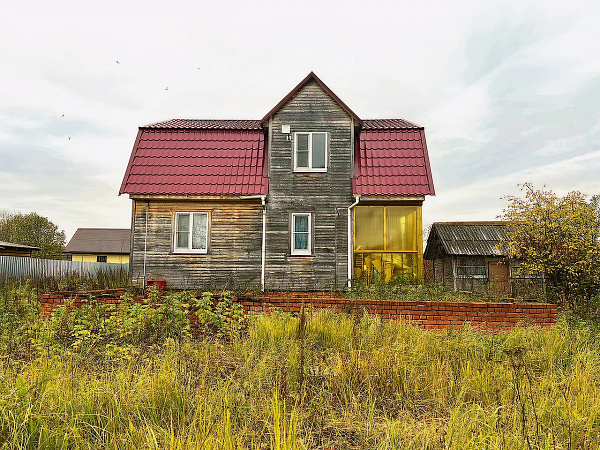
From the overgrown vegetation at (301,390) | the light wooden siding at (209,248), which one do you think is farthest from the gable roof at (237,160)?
the overgrown vegetation at (301,390)

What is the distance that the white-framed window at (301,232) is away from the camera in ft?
44.8

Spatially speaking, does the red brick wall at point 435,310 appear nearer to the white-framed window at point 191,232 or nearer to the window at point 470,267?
the white-framed window at point 191,232

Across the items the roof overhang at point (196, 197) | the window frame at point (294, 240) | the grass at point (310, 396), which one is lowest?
the grass at point (310, 396)

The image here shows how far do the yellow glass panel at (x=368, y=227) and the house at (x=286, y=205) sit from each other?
0.04 meters

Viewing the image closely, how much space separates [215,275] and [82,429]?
10.7 meters

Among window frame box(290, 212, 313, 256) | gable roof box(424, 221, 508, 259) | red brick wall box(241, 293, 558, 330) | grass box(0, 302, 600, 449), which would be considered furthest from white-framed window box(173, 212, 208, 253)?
gable roof box(424, 221, 508, 259)

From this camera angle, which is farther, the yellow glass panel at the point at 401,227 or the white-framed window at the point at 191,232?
the yellow glass panel at the point at 401,227

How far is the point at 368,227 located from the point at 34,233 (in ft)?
139

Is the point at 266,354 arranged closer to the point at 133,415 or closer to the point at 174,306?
the point at 133,415

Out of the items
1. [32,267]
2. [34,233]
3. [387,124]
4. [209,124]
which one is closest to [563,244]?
[387,124]

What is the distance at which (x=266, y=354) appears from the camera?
4.54 metres

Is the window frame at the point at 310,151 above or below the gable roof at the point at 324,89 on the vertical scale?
below

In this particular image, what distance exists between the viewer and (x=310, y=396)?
362cm

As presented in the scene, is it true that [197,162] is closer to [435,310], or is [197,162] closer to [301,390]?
[435,310]
